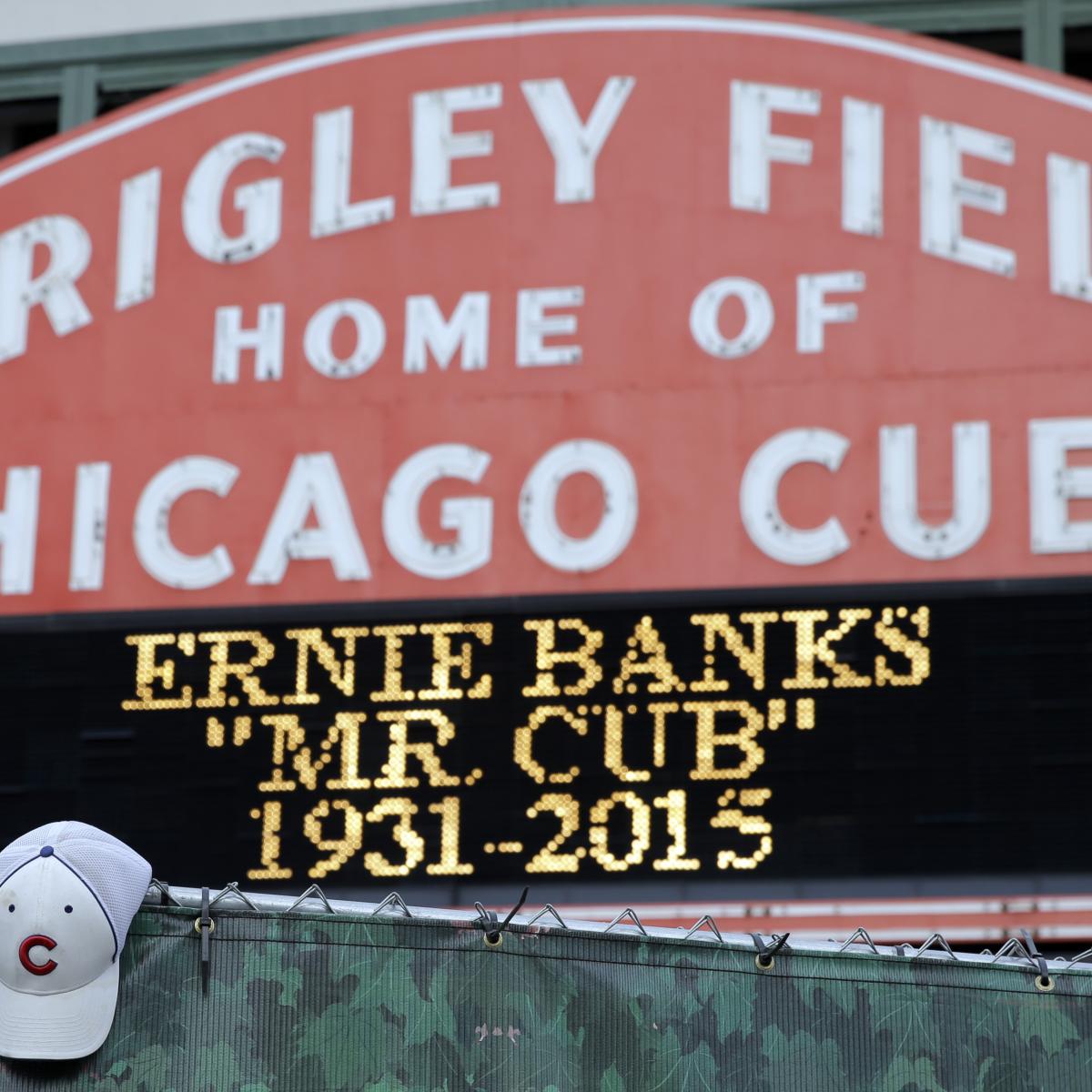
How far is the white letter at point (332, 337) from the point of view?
1047 centimetres

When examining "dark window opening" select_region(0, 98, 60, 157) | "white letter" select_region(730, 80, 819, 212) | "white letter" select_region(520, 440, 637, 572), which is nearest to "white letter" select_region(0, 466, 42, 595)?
"white letter" select_region(520, 440, 637, 572)

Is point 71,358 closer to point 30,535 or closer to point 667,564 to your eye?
point 30,535

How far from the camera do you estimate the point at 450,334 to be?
10406 mm

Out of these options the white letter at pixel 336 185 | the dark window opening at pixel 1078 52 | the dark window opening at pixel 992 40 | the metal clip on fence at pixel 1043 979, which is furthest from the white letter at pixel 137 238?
the metal clip on fence at pixel 1043 979

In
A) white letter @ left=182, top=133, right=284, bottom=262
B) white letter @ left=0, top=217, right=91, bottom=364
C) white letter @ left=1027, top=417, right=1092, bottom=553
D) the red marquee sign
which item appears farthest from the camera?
white letter @ left=0, top=217, right=91, bottom=364

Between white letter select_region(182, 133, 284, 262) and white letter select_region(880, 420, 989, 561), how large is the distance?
280 cm

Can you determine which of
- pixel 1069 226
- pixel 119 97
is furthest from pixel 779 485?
pixel 119 97

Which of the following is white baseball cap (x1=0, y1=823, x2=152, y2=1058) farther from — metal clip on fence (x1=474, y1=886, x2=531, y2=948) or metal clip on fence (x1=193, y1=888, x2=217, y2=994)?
metal clip on fence (x1=474, y1=886, x2=531, y2=948)

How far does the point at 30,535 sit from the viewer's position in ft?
34.7

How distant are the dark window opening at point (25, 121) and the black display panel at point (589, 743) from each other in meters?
3.90

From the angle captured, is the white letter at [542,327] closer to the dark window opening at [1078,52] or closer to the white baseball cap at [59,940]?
the dark window opening at [1078,52]

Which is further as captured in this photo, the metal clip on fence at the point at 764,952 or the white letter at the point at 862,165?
the white letter at the point at 862,165

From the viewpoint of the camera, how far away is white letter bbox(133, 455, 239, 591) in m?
10.3

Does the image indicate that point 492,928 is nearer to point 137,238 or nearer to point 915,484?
point 915,484
